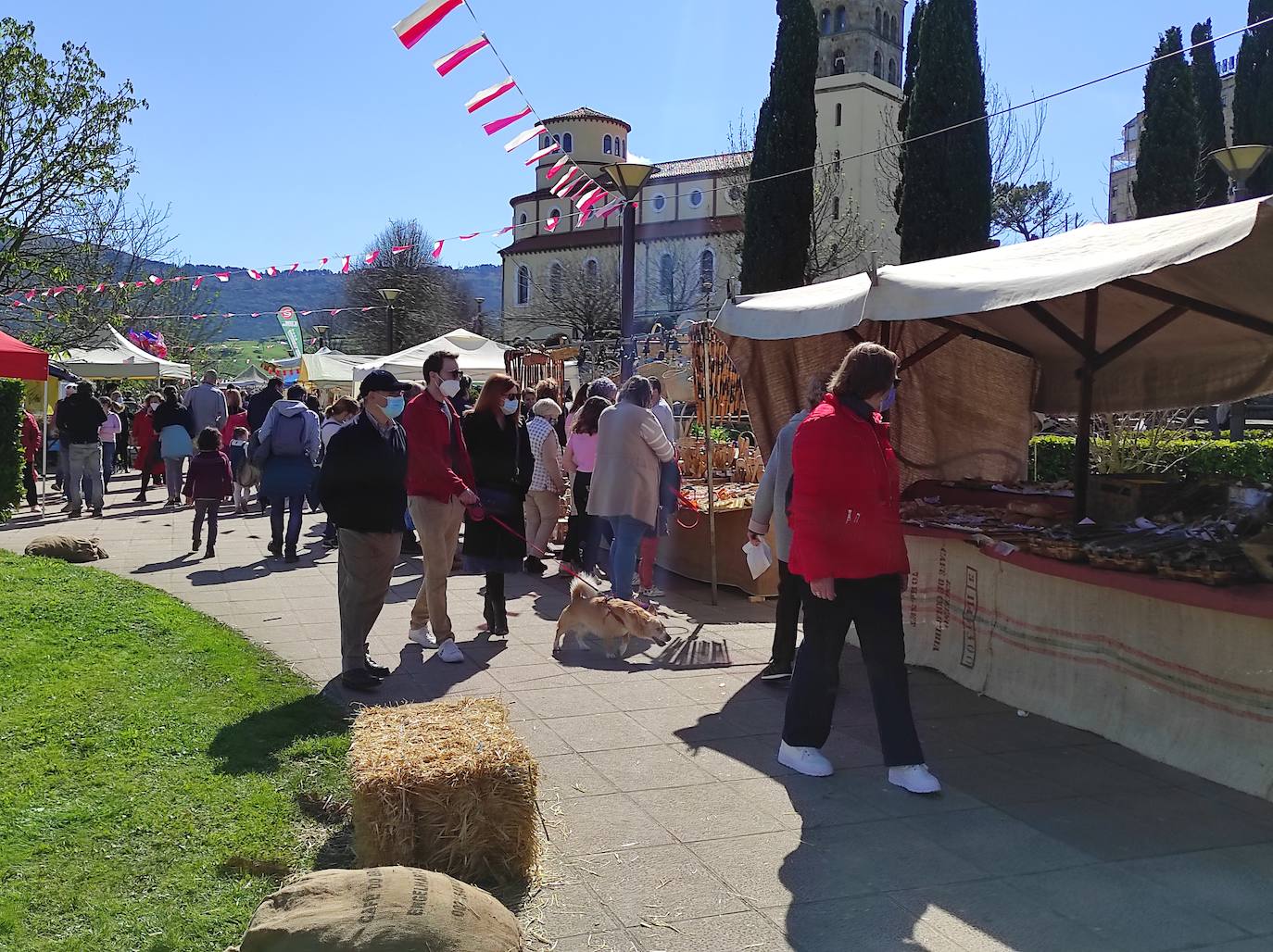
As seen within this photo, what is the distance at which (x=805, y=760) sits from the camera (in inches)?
201

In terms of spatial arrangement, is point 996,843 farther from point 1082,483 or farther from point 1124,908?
point 1082,483

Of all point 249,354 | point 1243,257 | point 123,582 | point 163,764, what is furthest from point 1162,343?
point 249,354

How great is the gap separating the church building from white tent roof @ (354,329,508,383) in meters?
32.0

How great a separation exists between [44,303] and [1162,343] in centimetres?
2029

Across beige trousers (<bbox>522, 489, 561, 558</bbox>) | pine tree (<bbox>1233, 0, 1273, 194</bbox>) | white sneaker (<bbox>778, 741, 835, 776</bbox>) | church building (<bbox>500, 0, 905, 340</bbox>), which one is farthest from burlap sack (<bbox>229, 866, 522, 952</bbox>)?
church building (<bbox>500, 0, 905, 340</bbox>)

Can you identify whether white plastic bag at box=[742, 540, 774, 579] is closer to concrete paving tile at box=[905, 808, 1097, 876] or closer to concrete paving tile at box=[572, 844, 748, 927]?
concrete paving tile at box=[905, 808, 1097, 876]

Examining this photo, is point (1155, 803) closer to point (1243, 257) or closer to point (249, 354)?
point (1243, 257)

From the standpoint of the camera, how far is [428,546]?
23.8 ft

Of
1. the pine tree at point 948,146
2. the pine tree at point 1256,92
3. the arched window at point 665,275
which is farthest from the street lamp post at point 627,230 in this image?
the arched window at point 665,275

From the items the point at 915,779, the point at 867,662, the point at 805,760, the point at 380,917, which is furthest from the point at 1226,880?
the point at 380,917

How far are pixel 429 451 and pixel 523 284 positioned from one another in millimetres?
73617

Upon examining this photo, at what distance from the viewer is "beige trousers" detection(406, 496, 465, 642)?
7156 mm

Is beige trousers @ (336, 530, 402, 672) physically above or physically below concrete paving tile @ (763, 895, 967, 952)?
above

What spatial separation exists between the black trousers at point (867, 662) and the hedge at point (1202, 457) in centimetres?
1163
